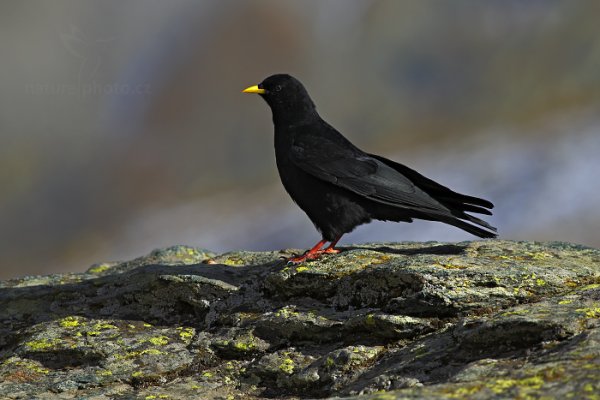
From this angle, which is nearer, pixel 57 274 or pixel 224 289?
pixel 224 289

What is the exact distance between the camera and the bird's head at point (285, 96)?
10.0 metres

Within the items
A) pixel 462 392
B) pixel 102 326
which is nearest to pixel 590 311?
pixel 462 392

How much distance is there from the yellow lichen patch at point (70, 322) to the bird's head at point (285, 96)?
387 cm

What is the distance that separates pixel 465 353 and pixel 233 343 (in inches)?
88.7

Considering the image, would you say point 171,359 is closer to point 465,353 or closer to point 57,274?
point 465,353

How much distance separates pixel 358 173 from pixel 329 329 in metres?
2.93

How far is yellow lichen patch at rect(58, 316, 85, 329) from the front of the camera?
759 cm

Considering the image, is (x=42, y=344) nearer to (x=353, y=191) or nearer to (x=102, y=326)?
(x=102, y=326)

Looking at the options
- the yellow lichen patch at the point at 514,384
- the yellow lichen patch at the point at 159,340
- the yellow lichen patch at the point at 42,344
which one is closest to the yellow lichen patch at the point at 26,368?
the yellow lichen patch at the point at 42,344

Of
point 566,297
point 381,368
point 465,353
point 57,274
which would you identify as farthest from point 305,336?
point 57,274

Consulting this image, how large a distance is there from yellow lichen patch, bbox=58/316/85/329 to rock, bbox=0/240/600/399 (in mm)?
40

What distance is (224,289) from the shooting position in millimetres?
7812

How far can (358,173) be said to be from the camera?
9.05 meters

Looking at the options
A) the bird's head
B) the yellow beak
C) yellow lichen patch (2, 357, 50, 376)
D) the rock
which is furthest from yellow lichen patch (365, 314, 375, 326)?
the yellow beak
